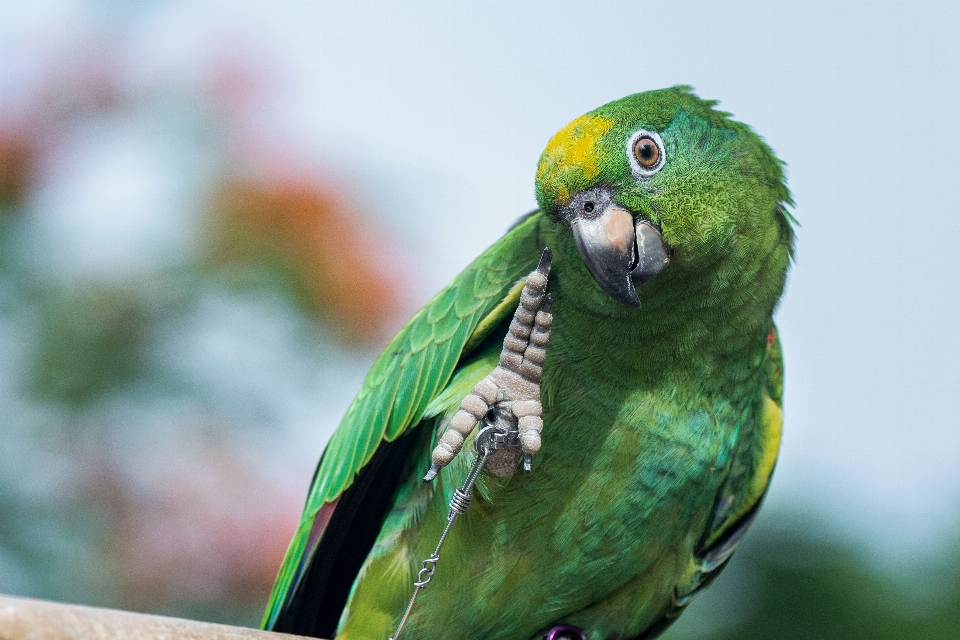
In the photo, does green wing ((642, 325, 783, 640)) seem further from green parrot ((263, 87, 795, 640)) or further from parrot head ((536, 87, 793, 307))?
parrot head ((536, 87, 793, 307))

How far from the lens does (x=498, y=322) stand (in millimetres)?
2387

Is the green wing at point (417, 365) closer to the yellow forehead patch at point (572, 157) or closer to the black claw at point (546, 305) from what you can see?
the black claw at point (546, 305)

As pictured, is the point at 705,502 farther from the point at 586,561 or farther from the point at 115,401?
the point at 115,401

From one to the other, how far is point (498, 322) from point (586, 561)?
2.21 ft

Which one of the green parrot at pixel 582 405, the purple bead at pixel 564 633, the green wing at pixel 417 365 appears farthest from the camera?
the purple bead at pixel 564 633

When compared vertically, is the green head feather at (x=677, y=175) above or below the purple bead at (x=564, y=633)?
above

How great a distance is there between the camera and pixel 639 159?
212cm

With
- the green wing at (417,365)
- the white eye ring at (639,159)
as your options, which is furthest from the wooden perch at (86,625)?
the white eye ring at (639,159)

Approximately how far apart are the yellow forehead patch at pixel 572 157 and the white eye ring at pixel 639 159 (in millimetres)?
67

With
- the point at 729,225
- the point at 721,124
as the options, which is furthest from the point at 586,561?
the point at 721,124

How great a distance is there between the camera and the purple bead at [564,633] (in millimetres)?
2551

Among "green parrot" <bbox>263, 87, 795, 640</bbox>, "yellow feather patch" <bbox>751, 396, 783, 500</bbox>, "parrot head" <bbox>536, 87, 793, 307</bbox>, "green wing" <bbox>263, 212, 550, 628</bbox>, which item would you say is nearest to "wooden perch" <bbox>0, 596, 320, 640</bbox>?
"green parrot" <bbox>263, 87, 795, 640</bbox>

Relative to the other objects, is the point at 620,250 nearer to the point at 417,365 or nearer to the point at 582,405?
the point at 582,405

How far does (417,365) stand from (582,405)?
1.56ft
